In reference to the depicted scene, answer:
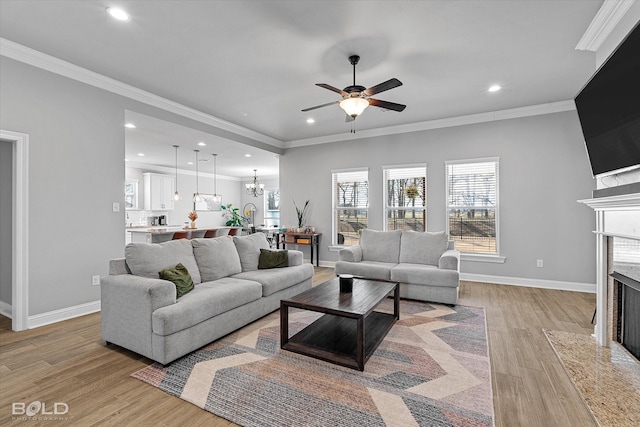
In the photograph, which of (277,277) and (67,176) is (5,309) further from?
(277,277)

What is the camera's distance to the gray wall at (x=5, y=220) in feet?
11.8

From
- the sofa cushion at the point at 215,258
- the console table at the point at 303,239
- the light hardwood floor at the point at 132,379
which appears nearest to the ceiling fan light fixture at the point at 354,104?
the sofa cushion at the point at 215,258

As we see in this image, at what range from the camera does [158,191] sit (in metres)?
9.27

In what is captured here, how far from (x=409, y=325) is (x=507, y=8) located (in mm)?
3063

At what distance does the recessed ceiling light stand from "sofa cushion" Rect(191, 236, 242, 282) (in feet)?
7.27

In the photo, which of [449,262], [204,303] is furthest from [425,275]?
[204,303]

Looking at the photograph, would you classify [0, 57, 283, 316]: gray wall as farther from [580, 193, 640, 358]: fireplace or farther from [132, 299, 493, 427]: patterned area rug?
[580, 193, 640, 358]: fireplace

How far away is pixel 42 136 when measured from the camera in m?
3.33

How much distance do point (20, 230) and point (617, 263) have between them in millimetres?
5718

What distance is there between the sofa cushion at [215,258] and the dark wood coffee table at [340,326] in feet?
3.73

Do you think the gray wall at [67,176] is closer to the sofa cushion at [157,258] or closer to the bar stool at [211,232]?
the sofa cushion at [157,258]

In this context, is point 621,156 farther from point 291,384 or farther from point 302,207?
point 302,207

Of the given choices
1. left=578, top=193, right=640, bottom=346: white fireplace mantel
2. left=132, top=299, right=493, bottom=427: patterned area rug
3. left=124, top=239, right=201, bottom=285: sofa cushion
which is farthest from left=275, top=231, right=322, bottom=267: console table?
left=578, top=193, right=640, bottom=346: white fireplace mantel

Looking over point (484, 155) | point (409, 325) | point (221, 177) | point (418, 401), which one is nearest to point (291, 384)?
point (418, 401)
